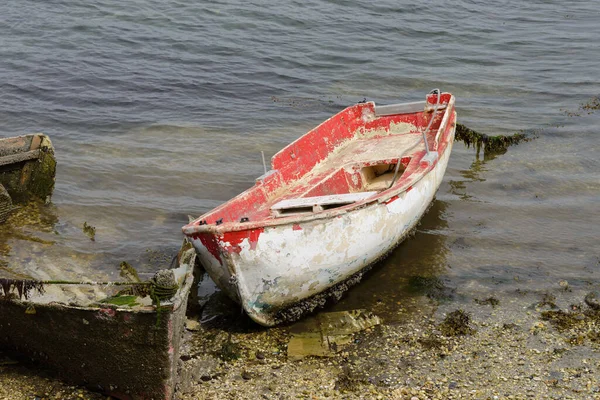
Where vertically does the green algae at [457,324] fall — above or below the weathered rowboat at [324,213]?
below

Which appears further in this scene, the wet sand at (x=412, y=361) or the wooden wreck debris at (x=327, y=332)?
the wooden wreck debris at (x=327, y=332)

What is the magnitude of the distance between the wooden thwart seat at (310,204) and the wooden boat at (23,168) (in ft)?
13.9

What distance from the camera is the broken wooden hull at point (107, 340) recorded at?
20.8 feet

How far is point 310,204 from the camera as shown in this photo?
8711 mm

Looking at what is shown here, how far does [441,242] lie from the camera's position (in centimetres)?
1064

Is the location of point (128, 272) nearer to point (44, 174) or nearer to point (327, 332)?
point (44, 174)

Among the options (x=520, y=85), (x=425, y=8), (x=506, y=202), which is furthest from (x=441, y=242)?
(x=425, y=8)

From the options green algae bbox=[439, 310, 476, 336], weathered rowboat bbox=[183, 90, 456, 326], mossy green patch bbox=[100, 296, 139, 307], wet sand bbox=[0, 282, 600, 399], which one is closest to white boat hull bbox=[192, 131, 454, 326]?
weathered rowboat bbox=[183, 90, 456, 326]

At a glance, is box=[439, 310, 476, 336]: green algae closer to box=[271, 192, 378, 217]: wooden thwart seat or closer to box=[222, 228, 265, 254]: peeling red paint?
box=[271, 192, 378, 217]: wooden thwart seat

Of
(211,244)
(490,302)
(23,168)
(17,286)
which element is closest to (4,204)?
(23,168)

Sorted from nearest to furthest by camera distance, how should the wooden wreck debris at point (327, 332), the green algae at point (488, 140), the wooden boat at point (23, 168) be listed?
the wooden wreck debris at point (327, 332)
the wooden boat at point (23, 168)
the green algae at point (488, 140)

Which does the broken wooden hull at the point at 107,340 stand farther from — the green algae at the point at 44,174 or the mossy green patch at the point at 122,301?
the green algae at the point at 44,174

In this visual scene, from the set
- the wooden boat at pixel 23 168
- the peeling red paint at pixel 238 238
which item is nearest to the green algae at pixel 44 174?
the wooden boat at pixel 23 168

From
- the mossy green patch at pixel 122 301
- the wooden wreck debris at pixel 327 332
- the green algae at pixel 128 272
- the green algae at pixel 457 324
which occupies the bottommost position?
the green algae at pixel 128 272
